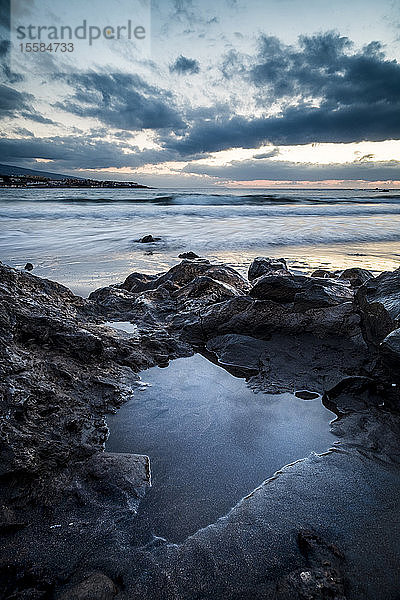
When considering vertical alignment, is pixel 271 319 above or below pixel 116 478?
above

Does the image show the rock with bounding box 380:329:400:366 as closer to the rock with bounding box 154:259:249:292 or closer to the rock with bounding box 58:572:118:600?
the rock with bounding box 58:572:118:600

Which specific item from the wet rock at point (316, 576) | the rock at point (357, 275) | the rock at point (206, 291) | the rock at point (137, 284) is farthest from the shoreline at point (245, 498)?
the rock at point (137, 284)

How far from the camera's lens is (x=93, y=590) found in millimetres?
1121

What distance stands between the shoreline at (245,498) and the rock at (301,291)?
13mm

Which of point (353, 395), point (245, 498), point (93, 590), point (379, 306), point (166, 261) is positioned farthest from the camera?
point (166, 261)

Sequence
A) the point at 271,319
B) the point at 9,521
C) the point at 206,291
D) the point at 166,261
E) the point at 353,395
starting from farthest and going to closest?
the point at 166,261 < the point at 206,291 < the point at 271,319 < the point at 353,395 < the point at 9,521

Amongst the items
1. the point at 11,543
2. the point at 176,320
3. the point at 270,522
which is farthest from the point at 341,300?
the point at 11,543

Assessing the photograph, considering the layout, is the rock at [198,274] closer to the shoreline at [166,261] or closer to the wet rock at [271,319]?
the shoreline at [166,261]

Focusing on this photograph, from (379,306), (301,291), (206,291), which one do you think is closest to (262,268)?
(206,291)

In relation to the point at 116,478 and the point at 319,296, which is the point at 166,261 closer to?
the point at 319,296

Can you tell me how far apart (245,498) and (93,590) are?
693mm

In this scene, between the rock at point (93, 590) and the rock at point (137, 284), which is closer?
the rock at point (93, 590)

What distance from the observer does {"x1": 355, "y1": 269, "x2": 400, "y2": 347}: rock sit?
2.39 meters

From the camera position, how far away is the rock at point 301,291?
120 inches
